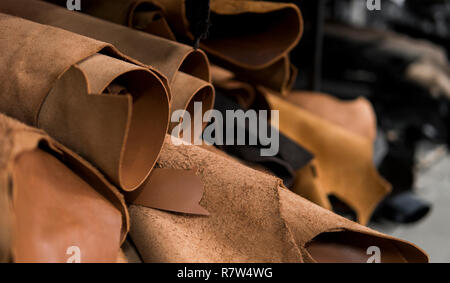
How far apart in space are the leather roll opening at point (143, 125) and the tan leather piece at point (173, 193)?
16 millimetres

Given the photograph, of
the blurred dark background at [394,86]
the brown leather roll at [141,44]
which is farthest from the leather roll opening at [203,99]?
the blurred dark background at [394,86]

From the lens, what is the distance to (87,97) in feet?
0.95

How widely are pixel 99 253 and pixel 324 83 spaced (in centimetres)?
97

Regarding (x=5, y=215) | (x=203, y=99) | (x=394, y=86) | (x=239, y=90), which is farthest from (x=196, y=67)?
(x=394, y=86)

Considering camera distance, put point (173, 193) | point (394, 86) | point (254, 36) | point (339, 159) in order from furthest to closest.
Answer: point (394, 86)
point (339, 159)
point (254, 36)
point (173, 193)

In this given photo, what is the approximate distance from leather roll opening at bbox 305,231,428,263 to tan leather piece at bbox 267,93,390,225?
27cm

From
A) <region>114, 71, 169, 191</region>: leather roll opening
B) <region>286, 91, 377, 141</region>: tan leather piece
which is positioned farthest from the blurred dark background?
<region>114, 71, 169, 191</region>: leather roll opening

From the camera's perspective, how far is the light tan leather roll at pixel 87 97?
289 mm

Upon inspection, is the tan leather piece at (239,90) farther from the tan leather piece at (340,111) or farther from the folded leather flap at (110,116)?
the folded leather flap at (110,116)

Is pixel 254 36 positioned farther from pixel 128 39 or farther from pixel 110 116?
pixel 110 116

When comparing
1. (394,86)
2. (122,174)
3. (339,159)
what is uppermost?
(122,174)

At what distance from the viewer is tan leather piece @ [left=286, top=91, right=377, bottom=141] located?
67 cm

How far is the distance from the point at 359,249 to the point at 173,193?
137 mm

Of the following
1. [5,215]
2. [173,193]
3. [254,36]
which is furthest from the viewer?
[254,36]
